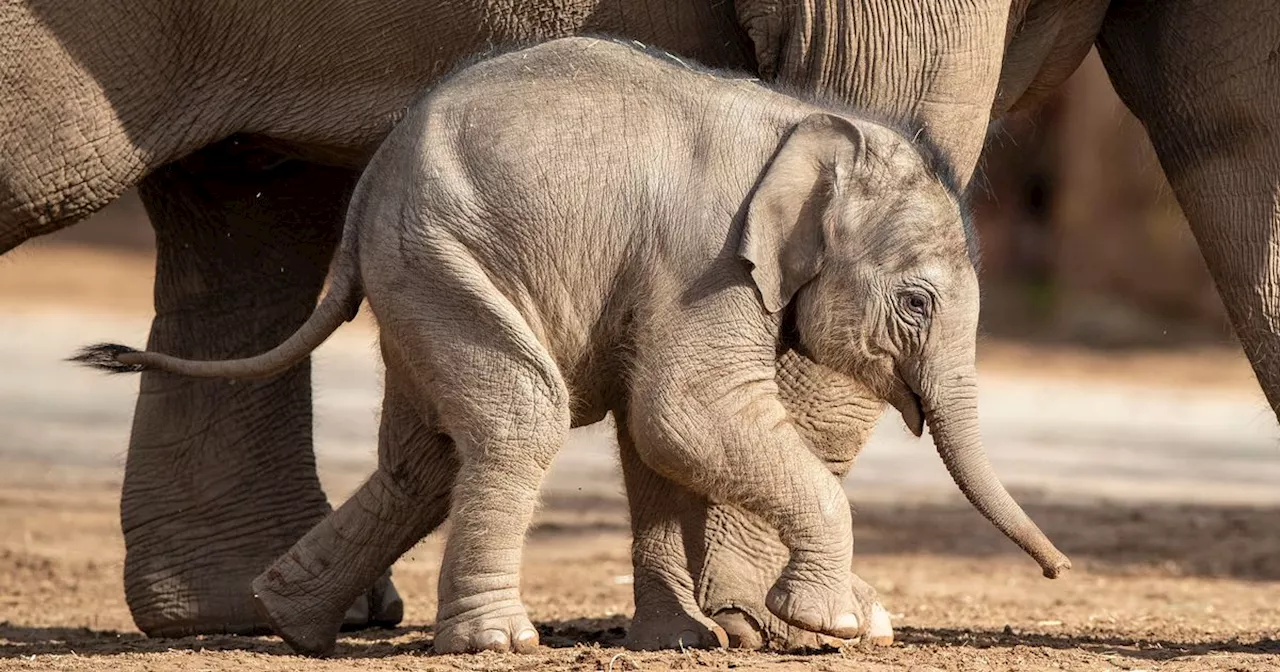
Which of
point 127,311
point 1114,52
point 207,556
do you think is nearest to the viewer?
point 1114,52

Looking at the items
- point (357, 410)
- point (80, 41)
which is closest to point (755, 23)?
Result: point (80, 41)

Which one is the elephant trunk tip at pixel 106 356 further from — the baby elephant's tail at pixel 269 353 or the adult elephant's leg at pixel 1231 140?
the adult elephant's leg at pixel 1231 140

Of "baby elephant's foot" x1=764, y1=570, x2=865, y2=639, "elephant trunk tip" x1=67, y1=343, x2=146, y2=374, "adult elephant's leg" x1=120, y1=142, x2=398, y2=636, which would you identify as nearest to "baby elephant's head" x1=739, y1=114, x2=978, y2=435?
"baby elephant's foot" x1=764, y1=570, x2=865, y2=639

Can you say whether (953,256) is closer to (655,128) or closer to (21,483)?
(655,128)

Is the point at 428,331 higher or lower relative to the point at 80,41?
lower

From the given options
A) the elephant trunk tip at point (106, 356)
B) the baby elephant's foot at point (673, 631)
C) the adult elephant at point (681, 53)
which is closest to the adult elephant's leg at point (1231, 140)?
the adult elephant at point (681, 53)

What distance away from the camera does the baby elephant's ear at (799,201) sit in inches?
185

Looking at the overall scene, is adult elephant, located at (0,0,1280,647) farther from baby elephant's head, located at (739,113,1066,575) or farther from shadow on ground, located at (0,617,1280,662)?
shadow on ground, located at (0,617,1280,662)

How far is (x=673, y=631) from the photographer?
5078 millimetres

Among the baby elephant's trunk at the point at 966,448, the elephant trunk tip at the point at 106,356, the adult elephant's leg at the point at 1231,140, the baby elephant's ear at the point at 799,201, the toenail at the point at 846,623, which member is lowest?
the toenail at the point at 846,623

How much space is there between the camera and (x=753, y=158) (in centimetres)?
478

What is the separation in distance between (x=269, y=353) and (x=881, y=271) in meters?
1.41

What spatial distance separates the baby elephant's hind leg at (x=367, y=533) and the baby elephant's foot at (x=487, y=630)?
0.37 metres

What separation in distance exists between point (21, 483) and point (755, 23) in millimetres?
5994
